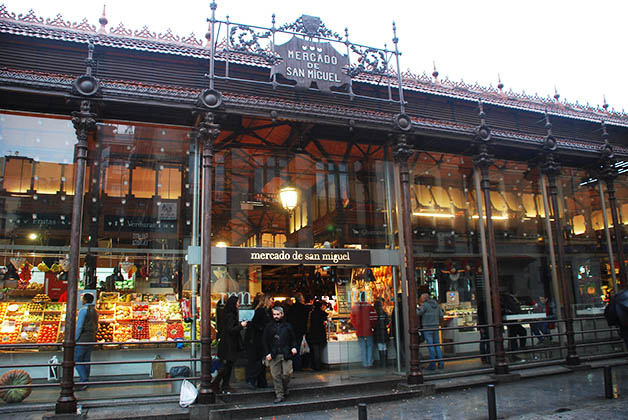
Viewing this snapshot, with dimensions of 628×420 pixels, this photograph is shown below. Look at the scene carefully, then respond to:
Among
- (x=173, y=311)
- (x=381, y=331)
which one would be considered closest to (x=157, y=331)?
(x=173, y=311)

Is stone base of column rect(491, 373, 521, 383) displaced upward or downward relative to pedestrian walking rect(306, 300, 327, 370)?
downward

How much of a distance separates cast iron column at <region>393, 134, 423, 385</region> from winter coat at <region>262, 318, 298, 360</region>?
2.74m

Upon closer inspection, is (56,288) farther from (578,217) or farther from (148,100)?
(578,217)

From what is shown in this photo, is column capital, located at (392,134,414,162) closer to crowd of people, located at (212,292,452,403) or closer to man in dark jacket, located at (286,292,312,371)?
crowd of people, located at (212,292,452,403)

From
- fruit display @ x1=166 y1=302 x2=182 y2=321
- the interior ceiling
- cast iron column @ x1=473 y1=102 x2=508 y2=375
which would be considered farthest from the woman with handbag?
cast iron column @ x1=473 y1=102 x2=508 y2=375

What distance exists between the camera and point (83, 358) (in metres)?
9.06

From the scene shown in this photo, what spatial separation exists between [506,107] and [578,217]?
4.07 meters

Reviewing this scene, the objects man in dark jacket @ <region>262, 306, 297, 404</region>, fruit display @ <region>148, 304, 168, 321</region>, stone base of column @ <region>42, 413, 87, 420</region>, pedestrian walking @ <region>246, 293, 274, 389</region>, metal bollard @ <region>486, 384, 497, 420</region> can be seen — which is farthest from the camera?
fruit display @ <region>148, 304, 168, 321</region>

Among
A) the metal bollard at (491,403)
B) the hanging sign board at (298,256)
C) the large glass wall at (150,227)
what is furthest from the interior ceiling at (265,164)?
the metal bollard at (491,403)

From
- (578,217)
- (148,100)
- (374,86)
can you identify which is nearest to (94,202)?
(148,100)

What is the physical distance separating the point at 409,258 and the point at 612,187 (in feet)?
25.0

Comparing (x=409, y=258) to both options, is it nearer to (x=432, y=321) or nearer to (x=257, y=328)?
(x=432, y=321)

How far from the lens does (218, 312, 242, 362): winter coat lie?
889 cm

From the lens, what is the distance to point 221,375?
8883 millimetres
